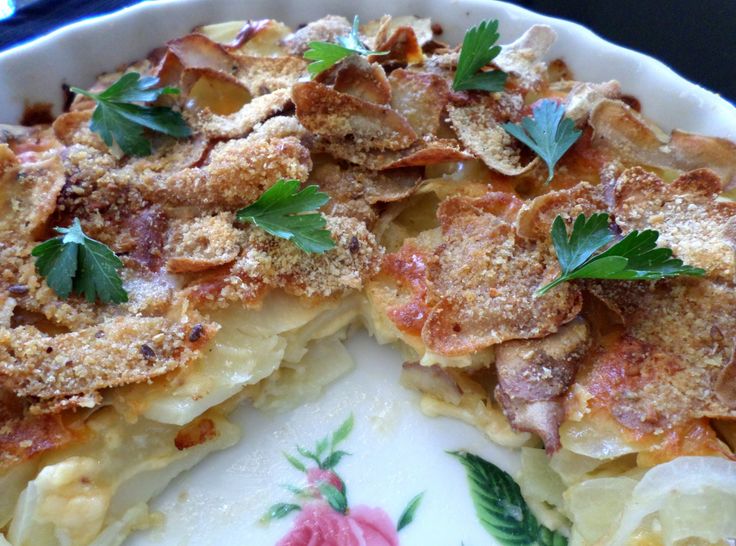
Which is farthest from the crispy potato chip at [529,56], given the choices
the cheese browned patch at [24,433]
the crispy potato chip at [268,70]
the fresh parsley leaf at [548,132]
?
the cheese browned patch at [24,433]

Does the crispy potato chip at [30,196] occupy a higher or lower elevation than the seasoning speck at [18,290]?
higher

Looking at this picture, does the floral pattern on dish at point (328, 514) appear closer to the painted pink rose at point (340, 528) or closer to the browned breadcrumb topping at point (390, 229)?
the painted pink rose at point (340, 528)

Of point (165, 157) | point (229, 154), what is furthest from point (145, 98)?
→ point (229, 154)

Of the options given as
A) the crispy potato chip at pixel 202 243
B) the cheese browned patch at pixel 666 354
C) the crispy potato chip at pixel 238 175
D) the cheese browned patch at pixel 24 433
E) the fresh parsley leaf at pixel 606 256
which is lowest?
the cheese browned patch at pixel 666 354

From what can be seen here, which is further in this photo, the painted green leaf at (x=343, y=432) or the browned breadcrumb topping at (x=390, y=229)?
the painted green leaf at (x=343, y=432)

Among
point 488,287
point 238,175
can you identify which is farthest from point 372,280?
point 238,175

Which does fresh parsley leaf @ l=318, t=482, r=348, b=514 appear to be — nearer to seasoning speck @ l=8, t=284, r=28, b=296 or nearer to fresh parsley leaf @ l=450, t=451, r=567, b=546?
fresh parsley leaf @ l=450, t=451, r=567, b=546

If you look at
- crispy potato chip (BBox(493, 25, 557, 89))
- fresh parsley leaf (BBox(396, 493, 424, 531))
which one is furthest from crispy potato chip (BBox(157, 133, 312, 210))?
fresh parsley leaf (BBox(396, 493, 424, 531))

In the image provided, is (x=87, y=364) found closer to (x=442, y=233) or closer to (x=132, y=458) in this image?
(x=132, y=458)
